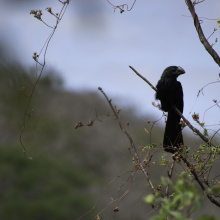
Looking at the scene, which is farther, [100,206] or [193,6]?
[100,206]

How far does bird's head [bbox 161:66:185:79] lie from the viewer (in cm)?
491

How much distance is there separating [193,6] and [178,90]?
2.22 m

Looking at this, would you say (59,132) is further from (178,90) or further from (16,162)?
(178,90)

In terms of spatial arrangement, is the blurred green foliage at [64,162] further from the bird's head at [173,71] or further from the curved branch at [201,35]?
the curved branch at [201,35]

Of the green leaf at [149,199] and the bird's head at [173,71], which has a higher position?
the bird's head at [173,71]

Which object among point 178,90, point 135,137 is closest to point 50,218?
point 135,137

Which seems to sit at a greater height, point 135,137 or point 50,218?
point 135,137

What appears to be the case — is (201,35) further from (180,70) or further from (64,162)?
(64,162)

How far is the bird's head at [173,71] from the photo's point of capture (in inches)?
193

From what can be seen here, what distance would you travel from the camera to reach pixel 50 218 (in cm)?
2419

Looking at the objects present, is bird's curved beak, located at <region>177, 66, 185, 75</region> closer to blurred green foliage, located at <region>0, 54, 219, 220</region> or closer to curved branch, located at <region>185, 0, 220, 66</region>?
curved branch, located at <region>185, 0, 220, 66</region>

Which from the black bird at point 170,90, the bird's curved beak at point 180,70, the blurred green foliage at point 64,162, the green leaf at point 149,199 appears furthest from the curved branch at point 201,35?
the blurred green foliage at point 64,162

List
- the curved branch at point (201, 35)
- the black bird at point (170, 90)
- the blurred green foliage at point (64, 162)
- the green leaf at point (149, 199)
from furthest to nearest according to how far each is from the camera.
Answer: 1. the blurred green foliage at point (64, 162)
2. the black bird at point (170, 90)
3. the curved branch at point (201, 35)
4. the green leaf at point (149, 199)

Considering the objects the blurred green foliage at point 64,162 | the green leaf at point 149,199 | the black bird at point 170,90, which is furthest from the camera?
the blurred green foliage at point 64,162
